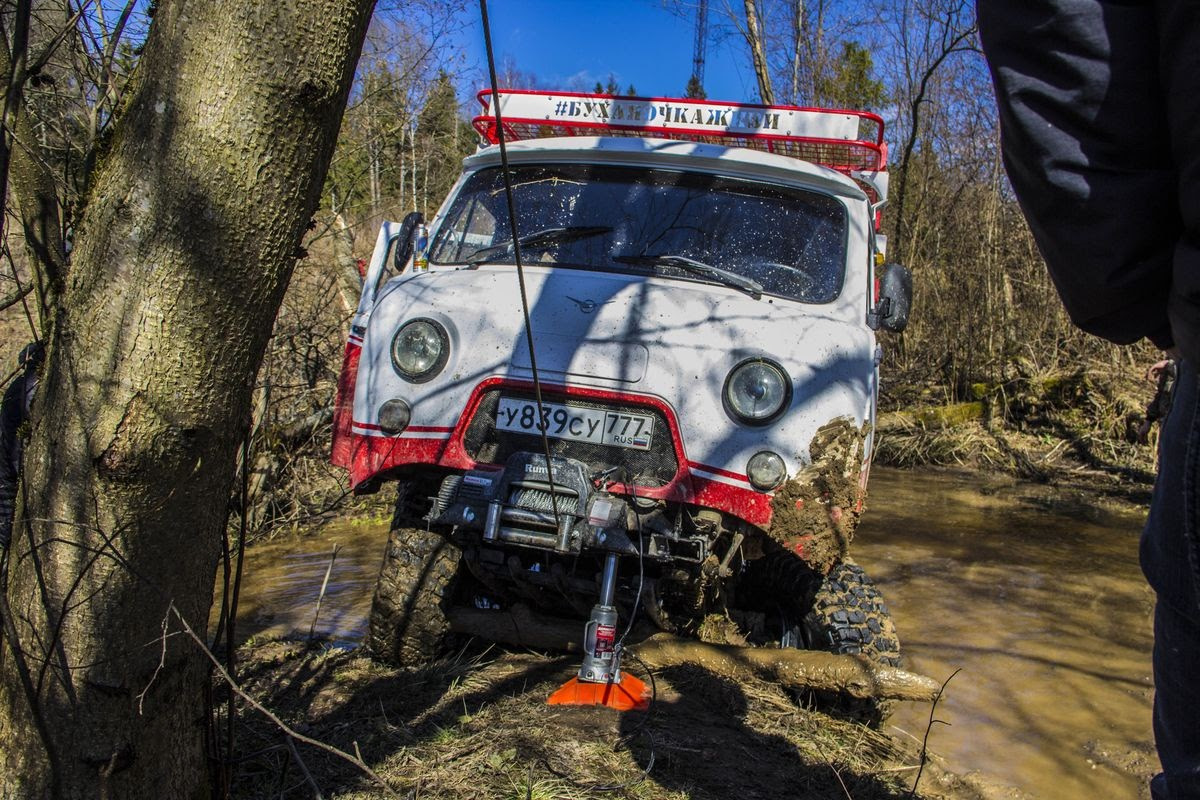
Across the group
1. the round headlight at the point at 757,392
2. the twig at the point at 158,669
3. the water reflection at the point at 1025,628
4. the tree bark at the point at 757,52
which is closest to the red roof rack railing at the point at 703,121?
the round headlight at the point at 757,392

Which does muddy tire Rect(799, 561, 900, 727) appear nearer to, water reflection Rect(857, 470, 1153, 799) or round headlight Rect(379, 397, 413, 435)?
water reflection Rect(857, 470, 1153, 799)

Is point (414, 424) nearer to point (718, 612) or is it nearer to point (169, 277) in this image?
point (718, 612)

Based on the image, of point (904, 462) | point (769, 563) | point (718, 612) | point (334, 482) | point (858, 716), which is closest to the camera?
point (858, 716)

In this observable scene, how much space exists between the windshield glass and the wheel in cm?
125

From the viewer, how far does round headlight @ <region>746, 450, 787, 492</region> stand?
343 cm

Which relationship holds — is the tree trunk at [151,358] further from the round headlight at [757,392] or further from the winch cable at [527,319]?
the round headlight at [757,392]

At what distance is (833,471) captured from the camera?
11.4ft

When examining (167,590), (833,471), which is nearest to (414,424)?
(833,471)

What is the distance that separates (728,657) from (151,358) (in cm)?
257

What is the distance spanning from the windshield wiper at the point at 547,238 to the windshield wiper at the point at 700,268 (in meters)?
0.19

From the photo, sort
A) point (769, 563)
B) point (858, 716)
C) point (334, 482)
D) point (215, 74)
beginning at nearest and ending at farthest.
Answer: point (215, 74) < point (858, 716) < point (769, 563) < point (334, 482)

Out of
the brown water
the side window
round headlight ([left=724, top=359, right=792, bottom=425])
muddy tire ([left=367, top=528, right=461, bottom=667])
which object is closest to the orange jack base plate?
muddy tire ([left=367, top=528, right=461, bottom=667])

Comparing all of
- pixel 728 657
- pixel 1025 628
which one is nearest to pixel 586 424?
pixel 728 657

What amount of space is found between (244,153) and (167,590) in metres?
0.84
